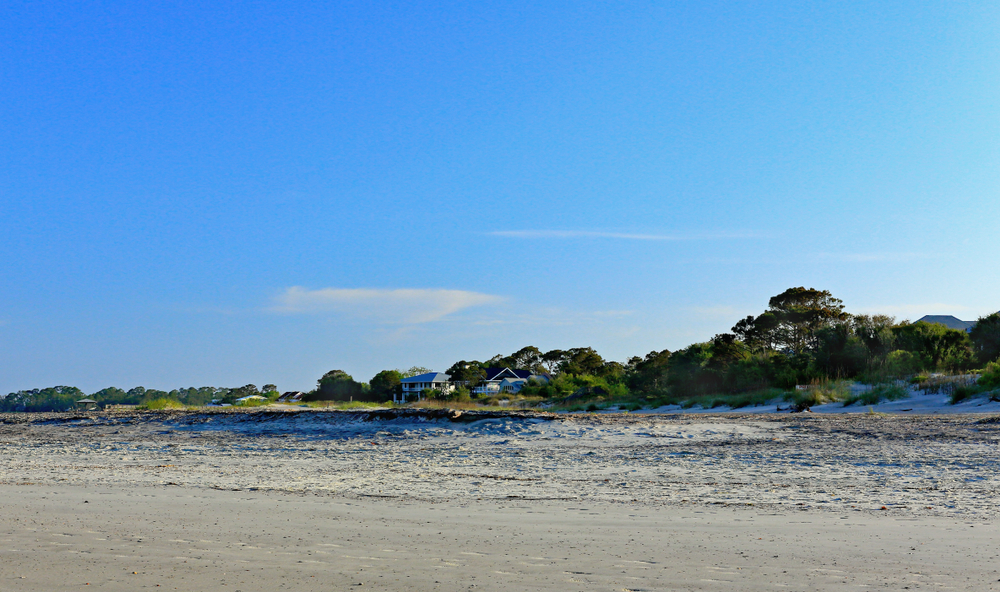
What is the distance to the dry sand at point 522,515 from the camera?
425 cm

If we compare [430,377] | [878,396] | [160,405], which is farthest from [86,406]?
[878,396]

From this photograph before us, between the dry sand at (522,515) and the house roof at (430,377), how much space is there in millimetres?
61502

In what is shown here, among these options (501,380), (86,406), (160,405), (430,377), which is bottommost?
(86,406)

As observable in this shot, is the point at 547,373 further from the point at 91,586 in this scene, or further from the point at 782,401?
the point at 91,586

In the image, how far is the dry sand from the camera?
167 inches

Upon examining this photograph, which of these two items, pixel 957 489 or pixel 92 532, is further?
pixel 957 489

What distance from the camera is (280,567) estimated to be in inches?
176

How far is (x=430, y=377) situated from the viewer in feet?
256

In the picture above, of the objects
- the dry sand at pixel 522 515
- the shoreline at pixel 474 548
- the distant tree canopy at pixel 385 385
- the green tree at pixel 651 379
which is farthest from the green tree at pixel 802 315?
the shoreline at pixel 474 548

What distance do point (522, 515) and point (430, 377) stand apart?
72.3 metres

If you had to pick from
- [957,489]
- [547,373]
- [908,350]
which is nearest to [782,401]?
[908,350]

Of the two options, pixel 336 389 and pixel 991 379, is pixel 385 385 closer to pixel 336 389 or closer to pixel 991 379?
pixel 336 389

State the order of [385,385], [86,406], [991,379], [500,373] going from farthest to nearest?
[500,373]
[385,385]
[86,406]
[991,379]

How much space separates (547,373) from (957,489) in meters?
80.5
